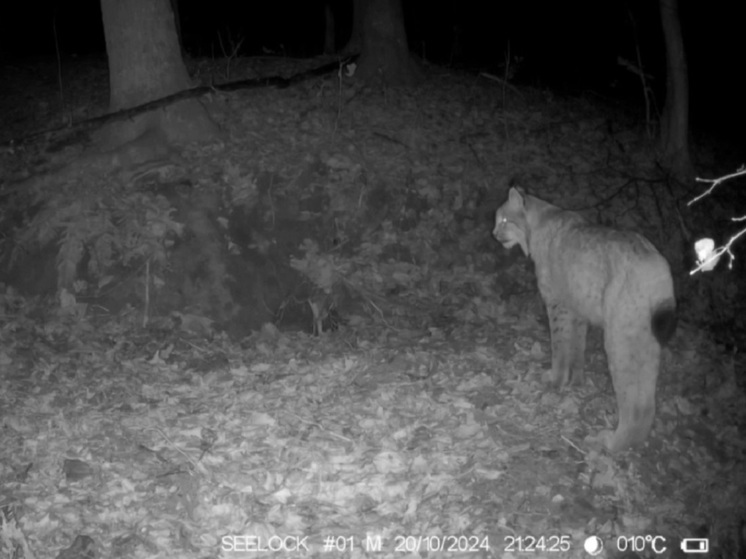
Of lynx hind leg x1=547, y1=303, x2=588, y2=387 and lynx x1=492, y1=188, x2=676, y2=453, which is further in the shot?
lynx hind leg x1=547, y1=303, x2=588, y2=387

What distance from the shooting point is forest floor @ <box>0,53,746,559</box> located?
5.21 metres

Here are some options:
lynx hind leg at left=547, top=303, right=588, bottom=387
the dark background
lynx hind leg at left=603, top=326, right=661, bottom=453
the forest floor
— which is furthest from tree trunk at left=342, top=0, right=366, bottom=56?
lynx hind leg at left=603, top=326, right=661, bottom=453

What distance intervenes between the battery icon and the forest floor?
0.06 metres

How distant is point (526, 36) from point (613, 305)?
63.1ft

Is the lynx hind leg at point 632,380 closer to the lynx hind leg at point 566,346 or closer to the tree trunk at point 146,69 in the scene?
the lynx hind leg at point 566,346

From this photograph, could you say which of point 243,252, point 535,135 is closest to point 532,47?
point 535,135

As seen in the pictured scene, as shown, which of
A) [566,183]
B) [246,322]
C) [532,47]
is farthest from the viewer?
[532,47]

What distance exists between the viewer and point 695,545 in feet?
17.4

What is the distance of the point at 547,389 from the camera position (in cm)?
707

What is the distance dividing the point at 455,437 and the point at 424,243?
401 centimetres

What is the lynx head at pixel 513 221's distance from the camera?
7.64m

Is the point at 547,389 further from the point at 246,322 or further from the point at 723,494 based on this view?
the point at 246,322

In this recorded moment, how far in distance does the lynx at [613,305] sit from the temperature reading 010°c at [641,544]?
941 mm

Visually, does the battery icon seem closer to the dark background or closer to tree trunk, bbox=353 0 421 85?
tree trunk, bbox=353 0 421 85
